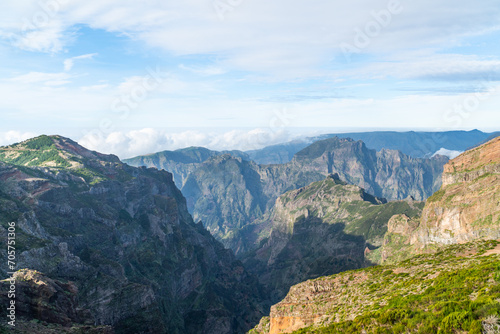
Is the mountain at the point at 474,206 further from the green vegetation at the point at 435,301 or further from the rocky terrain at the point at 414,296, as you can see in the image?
the green vegetation at the point at 435,301

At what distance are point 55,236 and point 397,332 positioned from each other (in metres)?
184

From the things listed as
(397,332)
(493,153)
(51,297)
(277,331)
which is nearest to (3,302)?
(51,297)

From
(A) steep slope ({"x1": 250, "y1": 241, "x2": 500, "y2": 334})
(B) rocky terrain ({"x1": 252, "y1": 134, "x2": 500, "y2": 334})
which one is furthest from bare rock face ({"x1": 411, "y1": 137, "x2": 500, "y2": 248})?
(A) steep slope ({"x1": 250, "y1": 241, "x2": 500, "y2": 334})

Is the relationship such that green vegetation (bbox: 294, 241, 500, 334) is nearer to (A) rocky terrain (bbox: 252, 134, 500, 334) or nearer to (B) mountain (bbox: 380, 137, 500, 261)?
(A) rocky terrain (bbox: 252, 134, 500, 334)

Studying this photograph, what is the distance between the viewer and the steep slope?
136 ft

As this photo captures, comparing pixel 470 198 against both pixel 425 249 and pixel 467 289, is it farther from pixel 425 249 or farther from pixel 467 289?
pixel 467 289

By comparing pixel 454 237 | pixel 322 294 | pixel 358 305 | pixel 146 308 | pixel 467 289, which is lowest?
pixel 146 308

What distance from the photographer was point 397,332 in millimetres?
45406

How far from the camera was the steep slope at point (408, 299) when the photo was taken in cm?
4135

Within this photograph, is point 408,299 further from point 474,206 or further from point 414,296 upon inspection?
point 474,206

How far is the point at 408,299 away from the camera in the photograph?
56.7 metres

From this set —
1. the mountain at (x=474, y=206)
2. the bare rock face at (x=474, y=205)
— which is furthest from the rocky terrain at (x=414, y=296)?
the mountain at (x=474, y=206)

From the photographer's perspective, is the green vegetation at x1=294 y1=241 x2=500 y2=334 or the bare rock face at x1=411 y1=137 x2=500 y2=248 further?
the bare rock face at x1=411 y1=137 x2=500 y2=248

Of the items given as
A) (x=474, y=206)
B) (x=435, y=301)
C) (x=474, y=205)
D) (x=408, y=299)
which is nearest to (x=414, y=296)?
(x=408, y=299)
